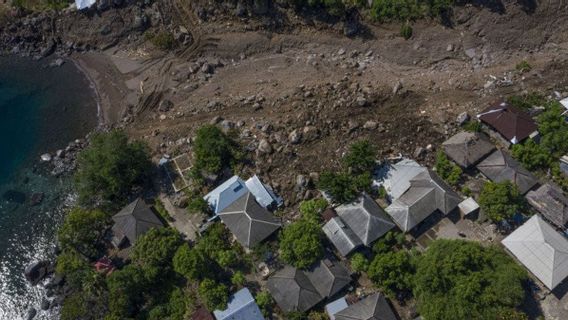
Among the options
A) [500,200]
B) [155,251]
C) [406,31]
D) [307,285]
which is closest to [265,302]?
[307,285]

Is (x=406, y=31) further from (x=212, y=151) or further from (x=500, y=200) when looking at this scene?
(x=212, y=151)

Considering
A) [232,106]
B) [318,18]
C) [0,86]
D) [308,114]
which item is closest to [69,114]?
[0,86]

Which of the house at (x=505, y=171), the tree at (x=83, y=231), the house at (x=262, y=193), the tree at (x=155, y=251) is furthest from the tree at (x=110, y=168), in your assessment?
the house at (x=505, y=171)

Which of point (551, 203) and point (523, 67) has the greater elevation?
point (523, 67)

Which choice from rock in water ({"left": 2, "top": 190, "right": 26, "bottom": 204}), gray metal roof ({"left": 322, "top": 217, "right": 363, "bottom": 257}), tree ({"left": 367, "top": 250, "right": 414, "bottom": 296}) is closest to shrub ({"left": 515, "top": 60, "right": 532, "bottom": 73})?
tree ({"left": 367, "top": 250, "right": 414, "bottom": 296})

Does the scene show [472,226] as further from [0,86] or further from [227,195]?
[0,86]

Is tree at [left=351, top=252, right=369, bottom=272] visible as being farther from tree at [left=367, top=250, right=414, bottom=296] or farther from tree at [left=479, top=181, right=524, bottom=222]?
tree at [left=479, top=181, right=524, bottom=222]

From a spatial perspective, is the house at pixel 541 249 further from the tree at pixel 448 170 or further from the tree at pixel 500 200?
the tree at pixel 448 170
